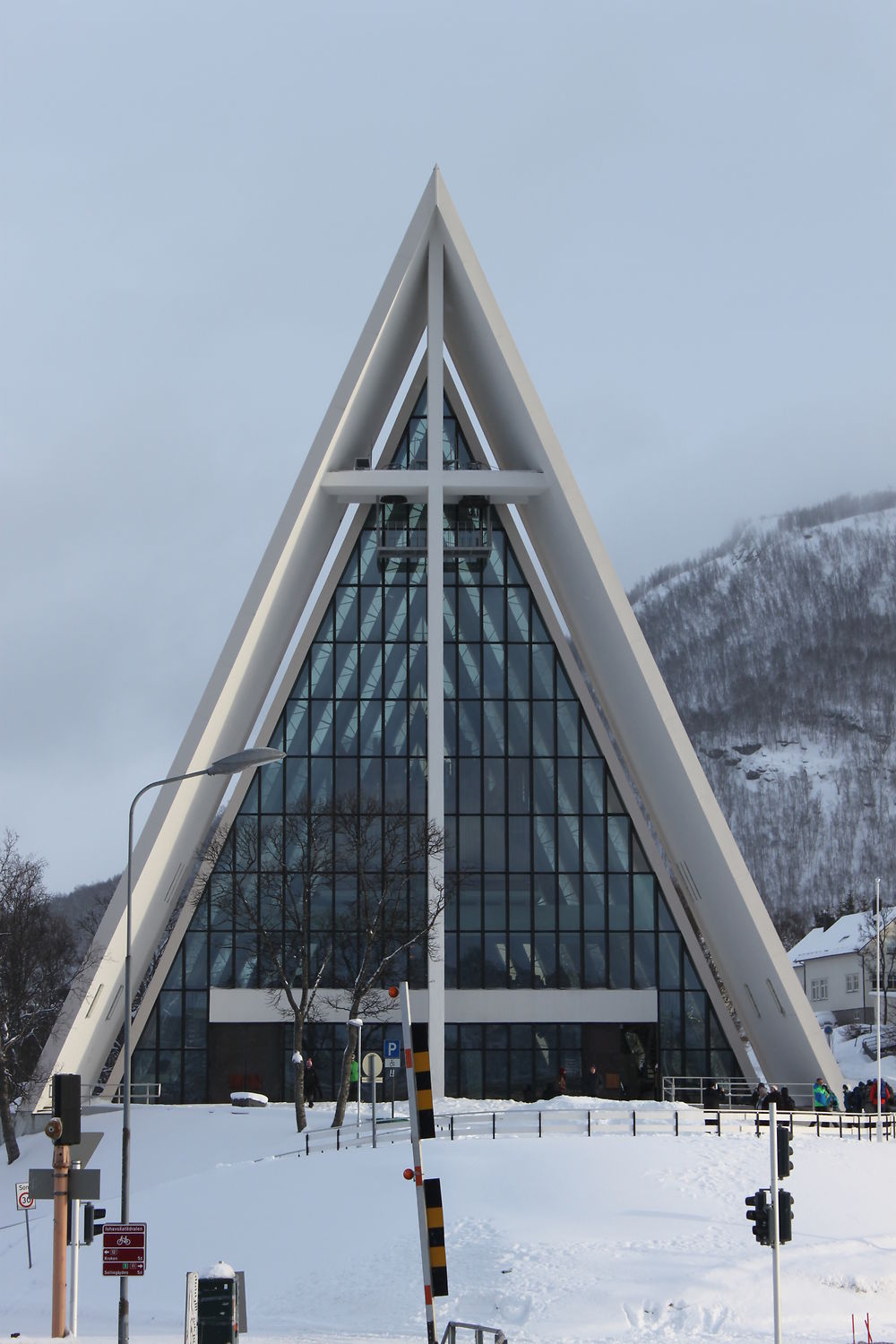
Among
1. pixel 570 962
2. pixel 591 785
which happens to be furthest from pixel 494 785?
pixel 570 962

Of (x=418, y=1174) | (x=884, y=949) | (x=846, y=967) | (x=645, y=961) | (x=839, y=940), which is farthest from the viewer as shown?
(x=839, y=940)

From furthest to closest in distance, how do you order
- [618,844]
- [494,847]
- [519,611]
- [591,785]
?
[519,611] < [591,785] < [494,847] < [618,844]

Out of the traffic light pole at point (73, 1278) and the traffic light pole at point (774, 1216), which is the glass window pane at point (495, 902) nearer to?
the traffic light pole at point (774, 1216)

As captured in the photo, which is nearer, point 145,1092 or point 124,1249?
point 124,1249

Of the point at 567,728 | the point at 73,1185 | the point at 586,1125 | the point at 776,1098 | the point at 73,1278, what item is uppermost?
the point at 567,728

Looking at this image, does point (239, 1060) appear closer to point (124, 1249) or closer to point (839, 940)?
point (124, 1249)

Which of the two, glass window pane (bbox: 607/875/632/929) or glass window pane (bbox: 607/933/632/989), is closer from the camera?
glass window pane (bbox: 607/933/632/989)

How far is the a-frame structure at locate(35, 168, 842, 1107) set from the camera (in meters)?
36.8

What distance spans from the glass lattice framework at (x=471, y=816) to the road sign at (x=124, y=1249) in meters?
24.3

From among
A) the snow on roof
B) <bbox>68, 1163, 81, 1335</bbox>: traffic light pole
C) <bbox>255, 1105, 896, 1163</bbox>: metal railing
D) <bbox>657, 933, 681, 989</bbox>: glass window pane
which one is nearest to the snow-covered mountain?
the snow on roof

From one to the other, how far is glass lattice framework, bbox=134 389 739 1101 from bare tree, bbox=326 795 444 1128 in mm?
544

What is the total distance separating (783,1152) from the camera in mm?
19047

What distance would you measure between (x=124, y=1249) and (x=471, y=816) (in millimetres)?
26647

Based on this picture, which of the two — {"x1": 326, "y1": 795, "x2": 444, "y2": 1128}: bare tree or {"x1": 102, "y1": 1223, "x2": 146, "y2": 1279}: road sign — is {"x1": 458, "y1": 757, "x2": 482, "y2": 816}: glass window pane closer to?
{"x1": 326, "y1": 795, "x2": 444, "y2": 1128}: bare tree
